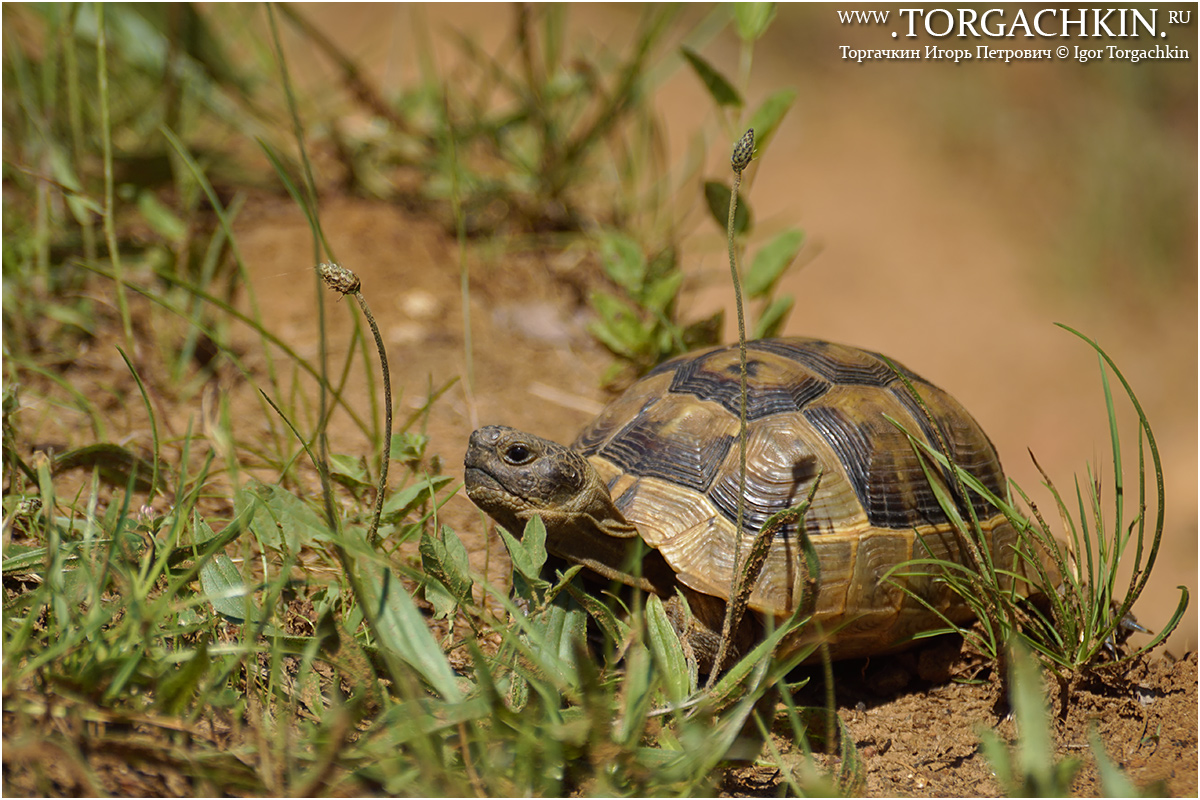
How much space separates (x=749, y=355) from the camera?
7.47 ft

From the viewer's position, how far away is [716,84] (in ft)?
9.19

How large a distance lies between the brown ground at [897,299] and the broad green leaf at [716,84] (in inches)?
30.2

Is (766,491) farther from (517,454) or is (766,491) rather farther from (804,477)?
(517,454)

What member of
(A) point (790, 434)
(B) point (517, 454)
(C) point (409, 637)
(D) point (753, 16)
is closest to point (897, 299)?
(D) point (753, 16)

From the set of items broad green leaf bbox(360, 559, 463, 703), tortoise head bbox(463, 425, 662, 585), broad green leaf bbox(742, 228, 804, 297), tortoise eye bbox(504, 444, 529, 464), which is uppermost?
broad green leaf bbox(742, 228, 804, 297)

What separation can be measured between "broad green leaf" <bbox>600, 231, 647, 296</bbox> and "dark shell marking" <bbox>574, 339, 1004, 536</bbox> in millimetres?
726

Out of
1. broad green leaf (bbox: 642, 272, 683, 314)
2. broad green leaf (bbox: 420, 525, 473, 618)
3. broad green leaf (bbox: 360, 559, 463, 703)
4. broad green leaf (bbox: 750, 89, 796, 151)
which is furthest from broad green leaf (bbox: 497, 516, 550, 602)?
broad green leaf (bbox: 750, 89, 796, 151)

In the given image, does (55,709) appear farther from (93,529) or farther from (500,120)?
(500,120)

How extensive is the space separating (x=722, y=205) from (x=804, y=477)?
127cm

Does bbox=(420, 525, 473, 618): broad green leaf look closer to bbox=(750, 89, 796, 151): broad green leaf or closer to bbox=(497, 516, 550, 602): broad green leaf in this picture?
bbox=(497, 516, 550, 602): broad green leaf

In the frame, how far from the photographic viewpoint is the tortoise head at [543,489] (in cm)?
186

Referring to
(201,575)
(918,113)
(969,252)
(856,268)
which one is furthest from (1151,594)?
(918,113)

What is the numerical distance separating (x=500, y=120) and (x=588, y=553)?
2519 mm

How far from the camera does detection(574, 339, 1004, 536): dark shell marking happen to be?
6.64ft
